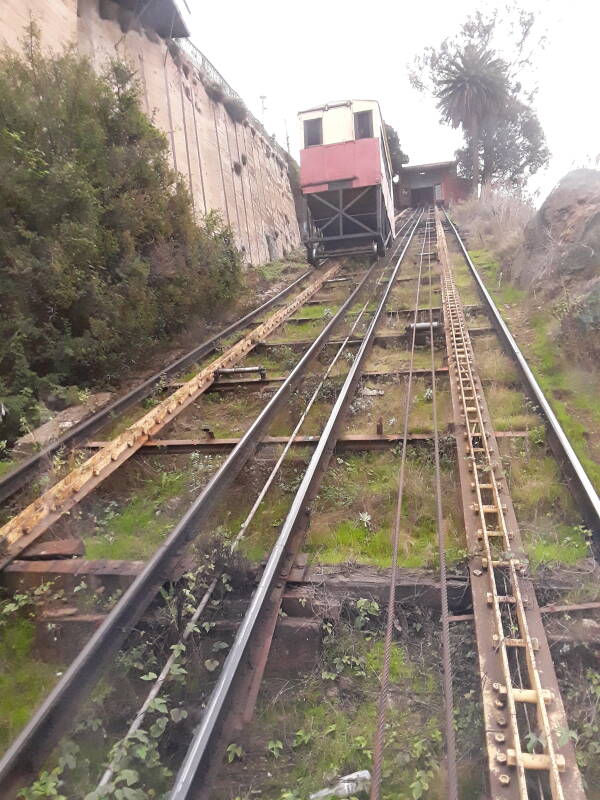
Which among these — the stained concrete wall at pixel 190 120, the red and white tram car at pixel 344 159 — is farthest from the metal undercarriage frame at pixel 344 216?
the stained concrete wall at pixel 190 120

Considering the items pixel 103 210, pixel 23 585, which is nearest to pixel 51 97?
pixel 103 210

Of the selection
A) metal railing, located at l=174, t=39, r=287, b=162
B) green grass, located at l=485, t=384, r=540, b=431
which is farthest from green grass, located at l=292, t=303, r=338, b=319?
metal railing, located at l=174, t=39, r=287, b=162

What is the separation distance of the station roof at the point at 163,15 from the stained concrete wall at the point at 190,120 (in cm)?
27

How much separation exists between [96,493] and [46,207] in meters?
4.12

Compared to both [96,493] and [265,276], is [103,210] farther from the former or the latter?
[265,276]

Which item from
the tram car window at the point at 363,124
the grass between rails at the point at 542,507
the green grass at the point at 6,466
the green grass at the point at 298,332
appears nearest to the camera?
the grass between rails at the point at 542,507

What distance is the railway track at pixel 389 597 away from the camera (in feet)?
6.82

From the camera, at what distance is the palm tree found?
30812 millimetres

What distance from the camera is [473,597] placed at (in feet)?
9.69

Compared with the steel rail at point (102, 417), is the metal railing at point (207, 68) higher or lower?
higher

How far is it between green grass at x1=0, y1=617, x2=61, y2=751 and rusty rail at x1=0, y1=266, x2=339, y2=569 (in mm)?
520

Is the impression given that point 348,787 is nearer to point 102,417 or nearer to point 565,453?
point 565,453

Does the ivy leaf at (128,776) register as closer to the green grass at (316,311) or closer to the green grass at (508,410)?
the green grass at (508,410)

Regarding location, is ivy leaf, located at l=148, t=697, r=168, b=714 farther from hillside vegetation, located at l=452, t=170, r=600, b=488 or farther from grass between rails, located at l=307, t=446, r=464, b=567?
hillside vegetation, located at l=452, t=170, r=600, b=488
